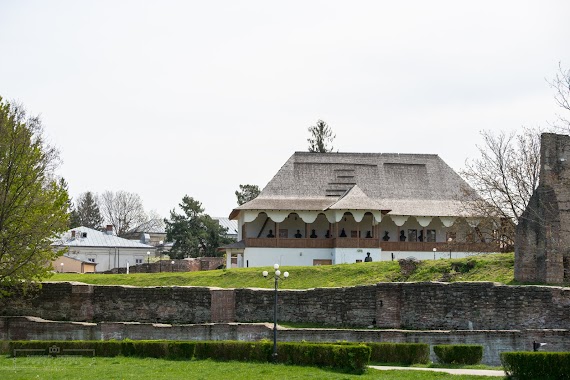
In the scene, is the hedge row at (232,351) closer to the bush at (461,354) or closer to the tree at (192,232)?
the bush at (461,354)

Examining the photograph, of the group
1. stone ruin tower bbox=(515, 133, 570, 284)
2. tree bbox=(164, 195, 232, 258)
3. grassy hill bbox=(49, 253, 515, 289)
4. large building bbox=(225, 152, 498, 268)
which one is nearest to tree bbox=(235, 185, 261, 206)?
tree bbox=(164, 195, 232, 258)

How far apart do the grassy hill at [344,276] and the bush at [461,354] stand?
22.5 ft

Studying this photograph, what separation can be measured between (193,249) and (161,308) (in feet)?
119

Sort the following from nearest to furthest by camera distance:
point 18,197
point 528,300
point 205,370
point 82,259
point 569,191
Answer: point 205,370, point 528,300, point 569,191, point 18,197, point 82,259

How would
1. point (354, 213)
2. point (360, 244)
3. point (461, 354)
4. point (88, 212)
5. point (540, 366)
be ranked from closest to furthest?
point (540, 366) → point (461, 354) → point (354, 213) → point (360, 244) → point (88, 212)

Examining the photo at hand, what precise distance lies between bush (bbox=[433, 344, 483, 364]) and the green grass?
2.54 metres

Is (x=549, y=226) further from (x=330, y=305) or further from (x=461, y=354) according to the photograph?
(x=330, y=305)

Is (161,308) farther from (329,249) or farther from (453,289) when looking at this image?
(329,249)

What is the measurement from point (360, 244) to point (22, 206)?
78.4 feet

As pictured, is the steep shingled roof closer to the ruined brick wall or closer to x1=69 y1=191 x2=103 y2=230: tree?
the ruined brick wall

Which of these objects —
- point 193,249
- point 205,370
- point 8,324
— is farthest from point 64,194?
point 193,249

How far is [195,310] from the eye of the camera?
3588 centimetres

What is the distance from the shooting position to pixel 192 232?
7306cm

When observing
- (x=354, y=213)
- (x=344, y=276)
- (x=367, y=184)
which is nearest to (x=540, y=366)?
(x=344, y=276)
